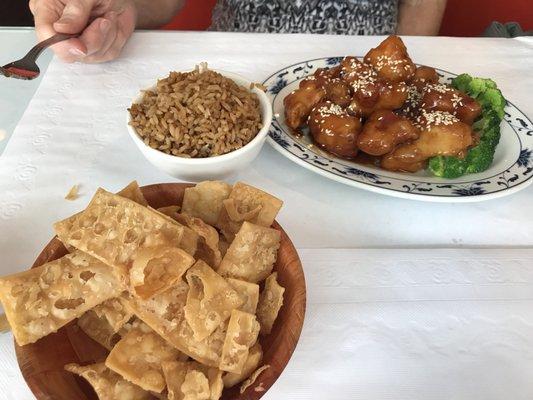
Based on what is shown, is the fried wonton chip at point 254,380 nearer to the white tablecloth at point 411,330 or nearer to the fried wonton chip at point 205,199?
the white tablecloth at point 411,330

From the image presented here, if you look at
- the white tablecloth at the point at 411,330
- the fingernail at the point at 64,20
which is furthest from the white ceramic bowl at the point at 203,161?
the fingernail at the point at 64,20

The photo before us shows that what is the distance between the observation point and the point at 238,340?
614mm

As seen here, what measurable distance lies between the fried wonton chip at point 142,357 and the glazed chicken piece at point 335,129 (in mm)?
587

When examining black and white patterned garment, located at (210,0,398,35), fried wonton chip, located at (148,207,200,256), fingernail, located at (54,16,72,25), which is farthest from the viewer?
black and white patterned garment, located at (210,0,398,35)

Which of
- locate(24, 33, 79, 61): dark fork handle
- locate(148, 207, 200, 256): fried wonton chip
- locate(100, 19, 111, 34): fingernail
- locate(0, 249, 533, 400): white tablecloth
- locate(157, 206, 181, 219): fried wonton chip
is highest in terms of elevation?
locate(100, 19, 111, 34): fingernail

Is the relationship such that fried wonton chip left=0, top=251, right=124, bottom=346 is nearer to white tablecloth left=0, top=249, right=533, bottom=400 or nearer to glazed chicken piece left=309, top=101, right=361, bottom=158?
white tablecloth left=0, top=249, right=533, bottom=400

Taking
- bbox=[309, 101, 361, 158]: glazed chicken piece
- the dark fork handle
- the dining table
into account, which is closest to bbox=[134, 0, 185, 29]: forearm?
the dining table

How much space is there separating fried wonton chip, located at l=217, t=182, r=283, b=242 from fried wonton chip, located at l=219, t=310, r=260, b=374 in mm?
174

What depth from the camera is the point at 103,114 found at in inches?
47.2

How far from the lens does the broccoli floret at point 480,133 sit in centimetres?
103

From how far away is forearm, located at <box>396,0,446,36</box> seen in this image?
5.87 feet

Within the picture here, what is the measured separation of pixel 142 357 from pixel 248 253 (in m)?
0.20

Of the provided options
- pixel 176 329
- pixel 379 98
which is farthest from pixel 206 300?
pixel 379 98

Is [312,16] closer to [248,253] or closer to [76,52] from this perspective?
[76,52]
